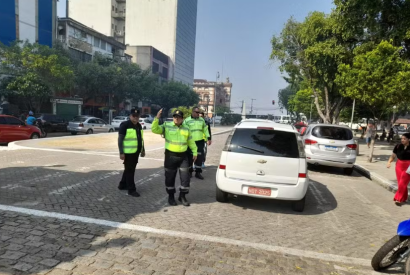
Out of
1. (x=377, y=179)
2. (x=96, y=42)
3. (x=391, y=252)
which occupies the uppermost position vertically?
(x=96, y=42)

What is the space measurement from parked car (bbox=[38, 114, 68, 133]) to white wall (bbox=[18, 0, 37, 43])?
566 inches

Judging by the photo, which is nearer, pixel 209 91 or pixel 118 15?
pixel 118 15

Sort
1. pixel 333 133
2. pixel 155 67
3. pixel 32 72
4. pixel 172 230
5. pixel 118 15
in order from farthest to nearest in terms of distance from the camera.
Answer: pixel 118 15, pixel 155 67, pixel 32 72, pixel 333 133, pixel 172 230

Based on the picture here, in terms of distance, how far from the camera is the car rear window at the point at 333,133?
10314mm

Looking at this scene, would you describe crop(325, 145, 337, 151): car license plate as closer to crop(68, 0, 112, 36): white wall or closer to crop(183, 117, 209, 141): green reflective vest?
crop(183, 117, 209, 141): green reflective vest

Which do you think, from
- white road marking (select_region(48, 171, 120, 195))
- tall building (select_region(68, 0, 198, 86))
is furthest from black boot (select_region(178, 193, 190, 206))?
tall building (select_region(68, 0, 198, 86))

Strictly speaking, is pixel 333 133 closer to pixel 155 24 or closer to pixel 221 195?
pixel 221 195

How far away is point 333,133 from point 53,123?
18918 millimetres

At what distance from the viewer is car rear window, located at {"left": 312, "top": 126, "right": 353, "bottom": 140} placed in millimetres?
10314

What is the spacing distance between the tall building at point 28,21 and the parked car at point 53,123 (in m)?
10.5

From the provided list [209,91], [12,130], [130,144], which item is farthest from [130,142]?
[209,91]

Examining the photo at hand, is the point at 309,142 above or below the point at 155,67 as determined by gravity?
below

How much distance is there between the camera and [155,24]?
287 feet

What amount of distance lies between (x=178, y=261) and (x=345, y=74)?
13.3 m
